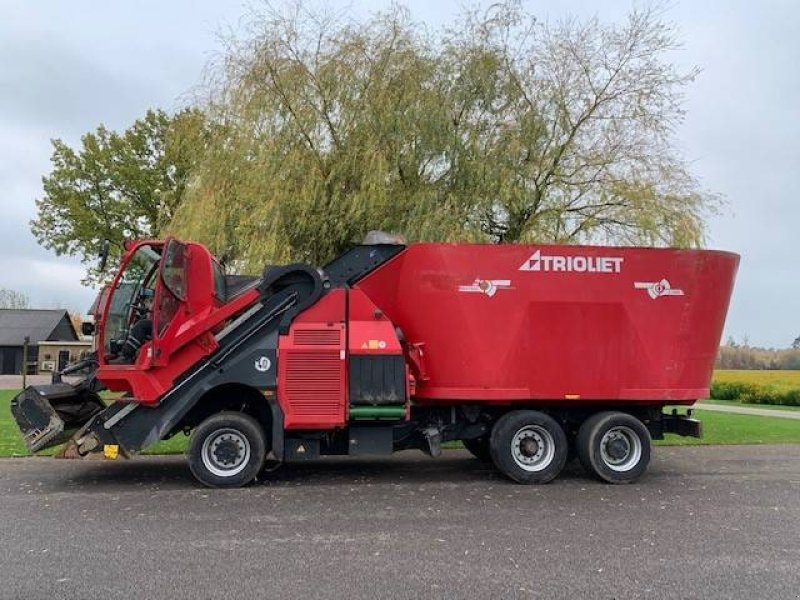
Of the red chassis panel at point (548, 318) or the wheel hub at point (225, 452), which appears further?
the red chassis panel at point (548, 318)

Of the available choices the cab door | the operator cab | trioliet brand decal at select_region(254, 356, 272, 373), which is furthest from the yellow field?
the operator cab

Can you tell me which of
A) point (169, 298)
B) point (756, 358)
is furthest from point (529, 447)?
point (756, 358)

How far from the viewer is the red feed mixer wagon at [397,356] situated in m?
8.28

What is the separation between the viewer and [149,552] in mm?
5699

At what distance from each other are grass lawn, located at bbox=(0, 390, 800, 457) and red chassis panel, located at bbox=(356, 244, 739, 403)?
4.69 m

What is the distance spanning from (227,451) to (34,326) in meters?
48.1

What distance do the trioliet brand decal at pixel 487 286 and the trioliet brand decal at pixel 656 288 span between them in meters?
1.61

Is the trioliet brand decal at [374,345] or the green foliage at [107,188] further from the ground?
the green foliage at [107,188]

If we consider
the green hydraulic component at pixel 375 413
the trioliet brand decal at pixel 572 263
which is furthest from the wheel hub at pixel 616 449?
the green hydraulic component at pixel 375 413

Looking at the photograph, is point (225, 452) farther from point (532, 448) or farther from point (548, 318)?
point (548, 318)

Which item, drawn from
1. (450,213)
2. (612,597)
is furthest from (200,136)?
(612,597)

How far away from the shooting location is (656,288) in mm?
8867

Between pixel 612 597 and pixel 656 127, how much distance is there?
10.4 metres

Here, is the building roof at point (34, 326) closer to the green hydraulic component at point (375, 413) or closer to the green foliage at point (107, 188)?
the green foliage at point (107, 188)
